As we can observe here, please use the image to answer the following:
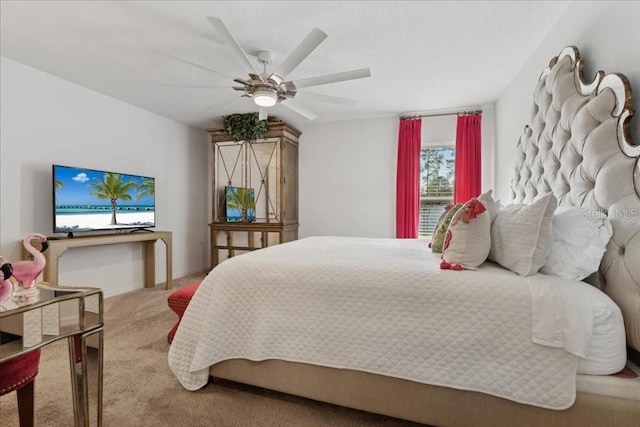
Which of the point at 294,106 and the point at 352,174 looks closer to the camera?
the point at 294,106

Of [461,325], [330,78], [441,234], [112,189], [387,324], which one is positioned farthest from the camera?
[112,189]

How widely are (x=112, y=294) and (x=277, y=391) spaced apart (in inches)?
120

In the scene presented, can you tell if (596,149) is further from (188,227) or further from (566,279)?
(188,227)

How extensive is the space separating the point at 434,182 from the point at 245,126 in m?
2.84

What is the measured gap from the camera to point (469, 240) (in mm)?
1569

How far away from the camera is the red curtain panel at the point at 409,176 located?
4.18m

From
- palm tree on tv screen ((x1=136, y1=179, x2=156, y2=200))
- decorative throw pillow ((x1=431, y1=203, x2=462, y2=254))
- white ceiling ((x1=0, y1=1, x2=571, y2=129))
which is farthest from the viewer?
palm tree on tv screen ((x1=136, y1=179, x2=156, y2=200))

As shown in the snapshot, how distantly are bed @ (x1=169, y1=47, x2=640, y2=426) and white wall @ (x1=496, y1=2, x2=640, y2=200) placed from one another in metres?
0.08

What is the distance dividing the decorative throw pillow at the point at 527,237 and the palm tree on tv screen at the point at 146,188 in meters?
3.99

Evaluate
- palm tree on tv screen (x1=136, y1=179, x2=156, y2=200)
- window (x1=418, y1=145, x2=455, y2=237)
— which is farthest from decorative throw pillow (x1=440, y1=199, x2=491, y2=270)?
palm tree on tv screen (x1=136, y1=179, x2=156, y2=200)

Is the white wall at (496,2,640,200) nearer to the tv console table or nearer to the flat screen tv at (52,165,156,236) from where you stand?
the tv console table

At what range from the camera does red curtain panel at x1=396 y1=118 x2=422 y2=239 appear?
13.7ft

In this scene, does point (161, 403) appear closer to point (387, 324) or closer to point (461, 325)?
point (387, 324)

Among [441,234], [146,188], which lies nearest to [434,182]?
[441,234]
